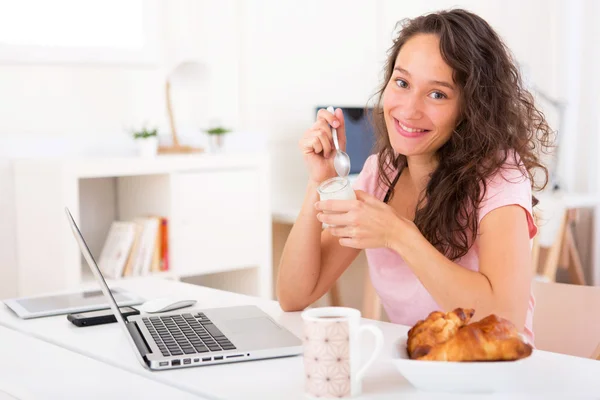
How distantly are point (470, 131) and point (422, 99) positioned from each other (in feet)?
0.38

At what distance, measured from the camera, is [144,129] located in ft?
11.2

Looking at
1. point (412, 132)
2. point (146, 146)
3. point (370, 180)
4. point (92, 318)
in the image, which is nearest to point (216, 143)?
point (146, 146)

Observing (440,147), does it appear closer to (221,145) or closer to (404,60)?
(404,60)

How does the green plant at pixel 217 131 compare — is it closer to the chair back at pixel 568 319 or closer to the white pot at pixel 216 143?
the white pot at pixel 216 143

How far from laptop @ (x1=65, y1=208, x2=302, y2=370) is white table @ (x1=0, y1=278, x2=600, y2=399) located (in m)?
0.02

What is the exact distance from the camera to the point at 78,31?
3.40 meters

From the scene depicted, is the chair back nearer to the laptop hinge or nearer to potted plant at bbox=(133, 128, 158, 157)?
the laptop hinge

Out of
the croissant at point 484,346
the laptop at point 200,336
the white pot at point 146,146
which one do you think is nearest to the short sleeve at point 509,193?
the laptop at point 200,336

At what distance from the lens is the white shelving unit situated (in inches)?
120

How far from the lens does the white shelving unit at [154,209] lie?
3059mm

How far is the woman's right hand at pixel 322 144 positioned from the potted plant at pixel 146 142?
5.61 ft

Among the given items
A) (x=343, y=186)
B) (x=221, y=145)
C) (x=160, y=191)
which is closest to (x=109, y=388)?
(x=343, y=186)

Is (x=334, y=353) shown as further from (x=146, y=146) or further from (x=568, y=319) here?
(x=146, y=146)

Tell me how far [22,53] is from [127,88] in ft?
1.53
